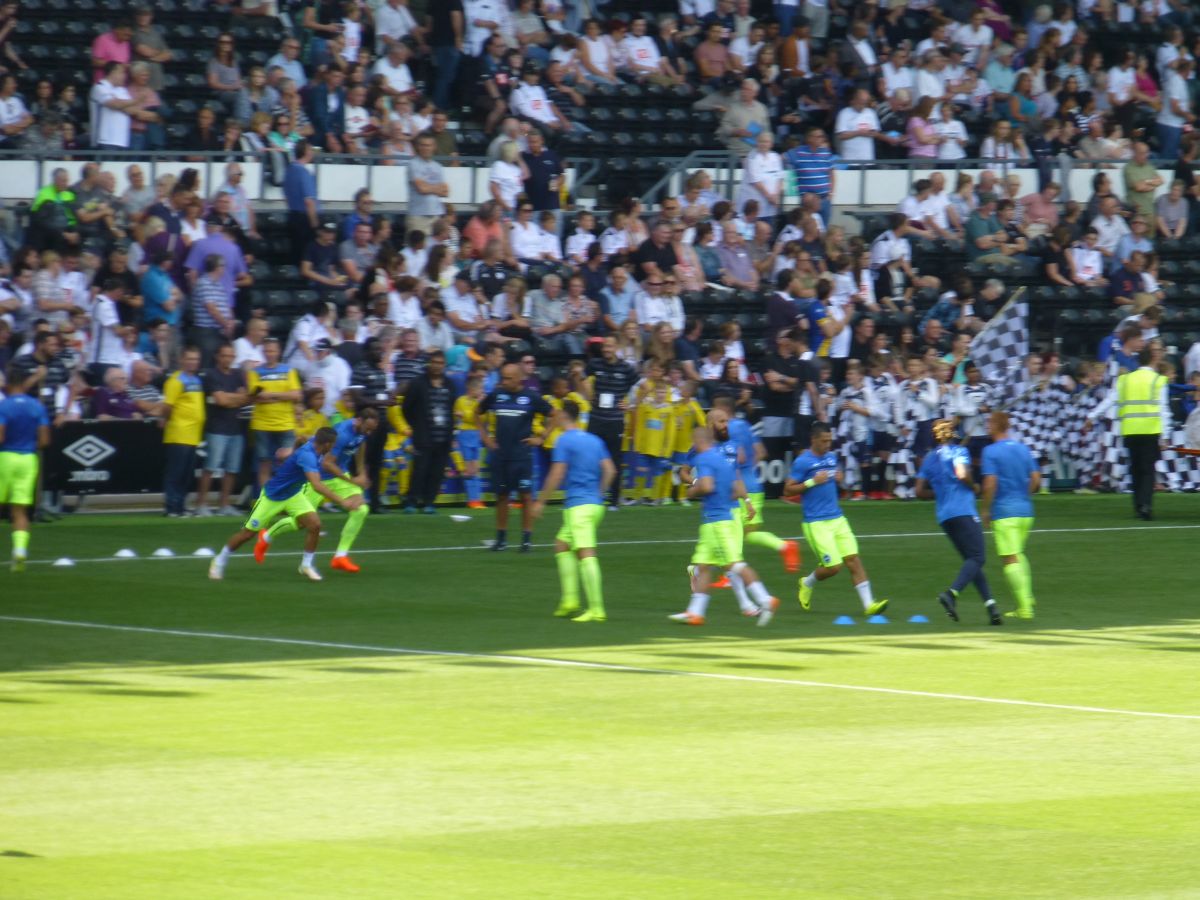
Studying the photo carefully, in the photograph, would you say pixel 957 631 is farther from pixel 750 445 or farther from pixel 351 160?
pixel 351 160

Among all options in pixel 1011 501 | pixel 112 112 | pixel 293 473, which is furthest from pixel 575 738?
pixel 112 112

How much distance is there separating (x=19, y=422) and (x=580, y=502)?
6578 mm

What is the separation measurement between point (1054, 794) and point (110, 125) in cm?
2050

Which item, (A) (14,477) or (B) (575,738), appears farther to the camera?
(A) (14,477)

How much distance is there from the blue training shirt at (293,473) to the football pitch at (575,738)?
91cm

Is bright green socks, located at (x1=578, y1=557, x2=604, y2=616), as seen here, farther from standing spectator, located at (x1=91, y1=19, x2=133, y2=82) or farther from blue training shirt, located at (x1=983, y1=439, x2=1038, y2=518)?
standing spectator, located at (x1=91, y1=19, x2=133, y2=82)

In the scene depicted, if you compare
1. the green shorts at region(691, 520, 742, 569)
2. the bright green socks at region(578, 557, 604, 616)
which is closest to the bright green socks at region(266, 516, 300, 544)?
the bright green socks at region(578, 557, 604, 616)

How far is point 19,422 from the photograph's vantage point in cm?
2069

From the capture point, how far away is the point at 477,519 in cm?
2592

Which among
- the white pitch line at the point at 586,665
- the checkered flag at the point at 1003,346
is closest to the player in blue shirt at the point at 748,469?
the white pitch line at the point at 586,665

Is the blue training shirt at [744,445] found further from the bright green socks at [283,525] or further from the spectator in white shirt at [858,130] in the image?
the spectator in white shirt at [858,130]

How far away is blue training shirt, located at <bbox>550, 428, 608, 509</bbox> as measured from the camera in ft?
57.5

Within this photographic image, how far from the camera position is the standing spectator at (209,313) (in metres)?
26.3

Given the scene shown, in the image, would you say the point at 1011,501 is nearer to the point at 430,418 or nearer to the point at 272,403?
the point at 430,418
